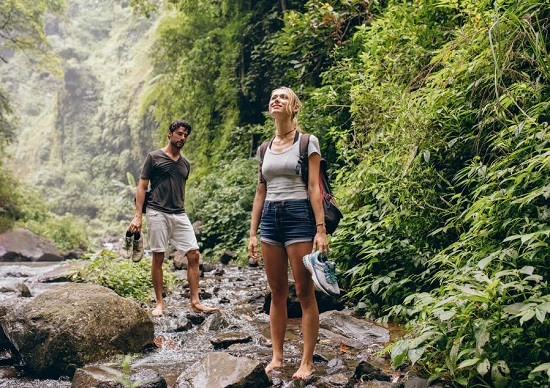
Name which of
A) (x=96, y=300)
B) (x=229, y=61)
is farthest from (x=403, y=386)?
(x=229, y=61)

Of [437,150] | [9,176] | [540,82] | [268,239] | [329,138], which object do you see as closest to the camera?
[268,239]

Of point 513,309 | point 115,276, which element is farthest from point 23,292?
point 513,309

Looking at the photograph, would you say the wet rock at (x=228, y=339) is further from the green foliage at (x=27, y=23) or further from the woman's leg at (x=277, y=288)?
the green foliage at (x=27, y=23)

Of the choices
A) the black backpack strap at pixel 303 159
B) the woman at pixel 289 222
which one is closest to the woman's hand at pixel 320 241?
the woman at pixel 289 222

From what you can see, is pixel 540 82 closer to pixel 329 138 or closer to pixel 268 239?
pixel 268 239

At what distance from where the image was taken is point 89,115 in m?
52.3

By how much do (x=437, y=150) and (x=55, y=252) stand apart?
1535 cm

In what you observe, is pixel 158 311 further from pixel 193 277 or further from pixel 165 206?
pixel 165 206

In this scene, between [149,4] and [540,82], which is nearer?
[540,82]

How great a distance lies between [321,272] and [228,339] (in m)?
1.63

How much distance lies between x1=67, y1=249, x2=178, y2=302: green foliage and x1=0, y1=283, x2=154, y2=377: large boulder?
185 cm

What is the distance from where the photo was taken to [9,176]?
813 inches

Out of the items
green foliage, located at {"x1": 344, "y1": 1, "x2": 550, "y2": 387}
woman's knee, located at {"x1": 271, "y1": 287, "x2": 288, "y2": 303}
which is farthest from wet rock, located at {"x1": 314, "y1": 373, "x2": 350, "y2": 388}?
woman's knee, located at {"x1": 271, "y1": 287, "x2": 288, "y2": 303}

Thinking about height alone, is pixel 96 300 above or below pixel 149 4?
below
